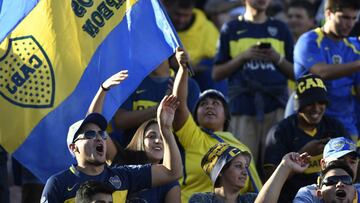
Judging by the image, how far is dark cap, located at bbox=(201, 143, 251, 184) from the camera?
962cm

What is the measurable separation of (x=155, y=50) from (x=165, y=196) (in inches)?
47.3

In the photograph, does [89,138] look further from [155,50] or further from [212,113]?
[212,113]

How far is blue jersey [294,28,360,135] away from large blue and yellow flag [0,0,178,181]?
1.87 metres

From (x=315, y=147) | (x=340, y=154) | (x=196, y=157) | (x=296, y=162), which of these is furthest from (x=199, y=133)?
(x=296, y=162)

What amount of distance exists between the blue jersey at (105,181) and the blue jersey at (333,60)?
263 cm

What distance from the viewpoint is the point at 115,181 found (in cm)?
920

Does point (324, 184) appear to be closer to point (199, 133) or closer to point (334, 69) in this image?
point (199, 133)

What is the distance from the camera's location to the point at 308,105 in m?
10.8

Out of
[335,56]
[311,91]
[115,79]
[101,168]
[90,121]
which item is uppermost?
[115,79]

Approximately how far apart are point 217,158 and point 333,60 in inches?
88.1

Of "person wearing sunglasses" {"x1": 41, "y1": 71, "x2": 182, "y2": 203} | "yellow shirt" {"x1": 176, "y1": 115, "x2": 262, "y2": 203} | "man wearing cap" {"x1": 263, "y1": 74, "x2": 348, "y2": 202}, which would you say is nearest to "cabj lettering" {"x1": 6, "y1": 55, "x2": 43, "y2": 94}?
"person wearing sunglasses" {"x1": 41, "y1": 71, "x2": 182, "y2": 203}

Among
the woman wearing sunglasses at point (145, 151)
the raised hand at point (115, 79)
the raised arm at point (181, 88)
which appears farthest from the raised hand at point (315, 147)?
the raised hand at point (115, 79)

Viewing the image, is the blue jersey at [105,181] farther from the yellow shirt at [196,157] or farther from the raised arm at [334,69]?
the raised arm at [334,69]

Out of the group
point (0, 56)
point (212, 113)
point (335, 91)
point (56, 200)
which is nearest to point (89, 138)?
point (56, 200)
